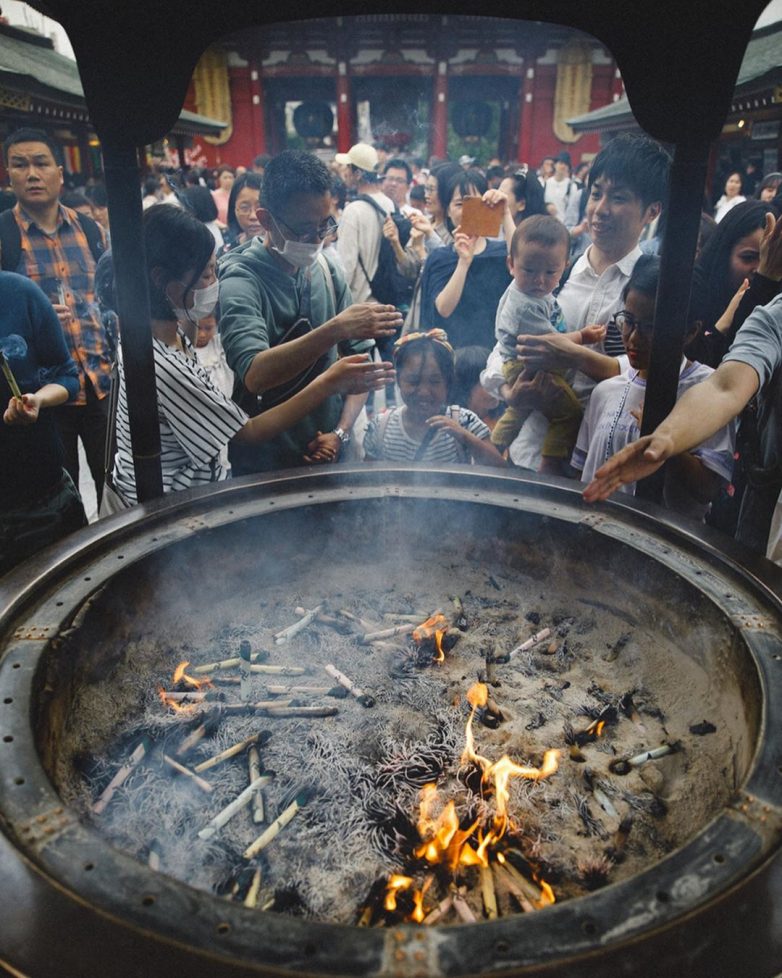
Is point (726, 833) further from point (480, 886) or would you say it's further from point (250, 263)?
point (250, 263)

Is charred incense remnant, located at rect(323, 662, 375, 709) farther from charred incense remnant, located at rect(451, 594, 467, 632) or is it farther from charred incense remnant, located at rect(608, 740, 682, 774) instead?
charred incense remnant, located at rect(608, 740, 682, 774)

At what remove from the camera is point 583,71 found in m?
21.7

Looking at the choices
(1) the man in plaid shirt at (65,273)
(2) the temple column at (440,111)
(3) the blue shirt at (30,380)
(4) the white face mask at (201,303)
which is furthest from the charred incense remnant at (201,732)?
(2) the temple column at (440,111)

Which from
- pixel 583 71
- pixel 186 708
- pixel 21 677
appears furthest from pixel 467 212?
pixel 583 71

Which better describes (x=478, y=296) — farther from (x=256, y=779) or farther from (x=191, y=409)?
(x=256, y=779)

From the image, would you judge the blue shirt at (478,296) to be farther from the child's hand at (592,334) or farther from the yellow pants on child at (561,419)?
the child's hand at (592,334)

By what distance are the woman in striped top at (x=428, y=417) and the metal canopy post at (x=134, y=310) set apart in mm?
1237

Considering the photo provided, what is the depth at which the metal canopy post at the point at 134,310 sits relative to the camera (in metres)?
2.22

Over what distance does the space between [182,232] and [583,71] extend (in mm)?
23282

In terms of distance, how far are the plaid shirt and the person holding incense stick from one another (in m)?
0.91

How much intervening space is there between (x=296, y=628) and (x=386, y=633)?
306mm

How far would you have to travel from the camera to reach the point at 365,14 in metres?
1.90

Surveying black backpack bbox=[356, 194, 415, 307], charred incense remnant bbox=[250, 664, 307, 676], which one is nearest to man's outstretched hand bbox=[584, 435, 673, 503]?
charred incense remnant bbox=[250, 664, 307, 676]

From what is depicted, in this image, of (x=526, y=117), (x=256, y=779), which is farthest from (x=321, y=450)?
(x=526, y=117)
